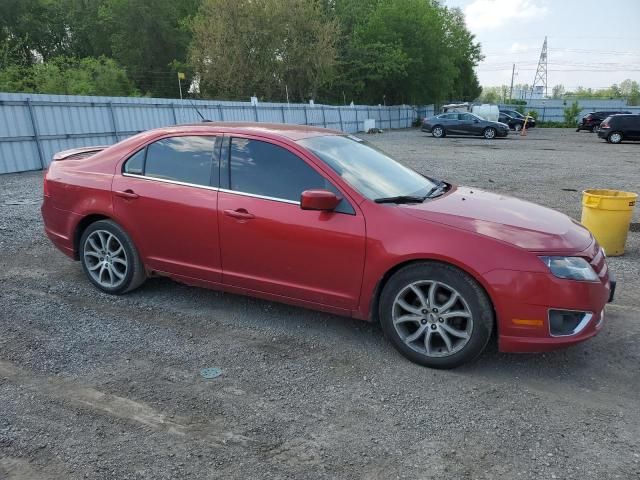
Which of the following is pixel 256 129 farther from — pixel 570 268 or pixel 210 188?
Result: pixel 570 268

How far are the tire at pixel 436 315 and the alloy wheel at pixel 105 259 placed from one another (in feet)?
8.14

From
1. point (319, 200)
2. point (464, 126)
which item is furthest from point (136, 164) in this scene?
point (464, 126)

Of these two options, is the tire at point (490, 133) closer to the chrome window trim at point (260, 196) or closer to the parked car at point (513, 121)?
the parked car at point (513, 121)

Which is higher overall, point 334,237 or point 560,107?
point 334,237

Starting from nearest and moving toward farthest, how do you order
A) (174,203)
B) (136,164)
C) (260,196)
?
1. (260,196)
2. (174,203)
3. (136,164)

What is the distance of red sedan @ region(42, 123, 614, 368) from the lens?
3.24 meters

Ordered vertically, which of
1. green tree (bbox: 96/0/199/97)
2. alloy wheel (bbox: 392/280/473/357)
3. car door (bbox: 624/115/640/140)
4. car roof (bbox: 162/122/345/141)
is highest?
green tree (bbox: 96/0/199/97)

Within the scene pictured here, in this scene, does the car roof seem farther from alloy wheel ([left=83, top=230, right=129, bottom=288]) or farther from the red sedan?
alloy wheel ([left=83, top=230, right=129, bottom=288])

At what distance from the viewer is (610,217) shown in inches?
237

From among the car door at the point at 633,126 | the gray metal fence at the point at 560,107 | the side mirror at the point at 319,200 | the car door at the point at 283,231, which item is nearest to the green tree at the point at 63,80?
the car door at the point at 283,231

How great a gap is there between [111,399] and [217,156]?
6.50ft

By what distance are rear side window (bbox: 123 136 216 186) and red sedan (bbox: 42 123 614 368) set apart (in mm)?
12

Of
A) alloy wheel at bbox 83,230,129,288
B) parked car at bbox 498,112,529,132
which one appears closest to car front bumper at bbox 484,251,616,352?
alloy wheel at bbox 83,230,129,288

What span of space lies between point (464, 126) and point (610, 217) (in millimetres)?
25824
